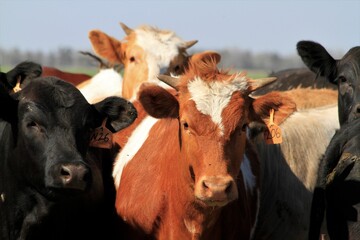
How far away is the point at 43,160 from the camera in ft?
20.9

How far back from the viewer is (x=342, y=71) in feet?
27.7

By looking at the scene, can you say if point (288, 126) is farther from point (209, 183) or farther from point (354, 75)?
point (209, 183)

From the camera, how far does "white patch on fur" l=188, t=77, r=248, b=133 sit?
657 centimetres

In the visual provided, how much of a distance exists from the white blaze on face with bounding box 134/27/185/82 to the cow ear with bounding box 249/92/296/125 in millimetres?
3214

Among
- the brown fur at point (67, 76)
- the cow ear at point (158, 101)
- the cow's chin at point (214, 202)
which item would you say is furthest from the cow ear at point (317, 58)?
the brown fur at point (67, 76)

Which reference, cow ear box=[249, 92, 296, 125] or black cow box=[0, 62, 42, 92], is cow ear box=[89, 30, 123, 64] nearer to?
black cow box=[0, 62, 42, 92]

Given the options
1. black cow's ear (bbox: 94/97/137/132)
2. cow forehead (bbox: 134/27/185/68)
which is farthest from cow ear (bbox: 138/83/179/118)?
cow forehead (bbox: 134/27/185/68)

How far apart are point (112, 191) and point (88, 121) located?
1.09m

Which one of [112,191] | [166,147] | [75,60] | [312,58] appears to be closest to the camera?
[166,147]

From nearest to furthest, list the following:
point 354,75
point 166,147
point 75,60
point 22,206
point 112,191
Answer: point 22,206 → point 166,147 → point 112,191 → point 354,75 → point 75,60

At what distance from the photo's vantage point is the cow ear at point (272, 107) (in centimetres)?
695

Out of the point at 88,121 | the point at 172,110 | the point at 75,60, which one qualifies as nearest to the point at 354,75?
the point at 172,110

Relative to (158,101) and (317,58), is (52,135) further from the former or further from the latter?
(317,58)

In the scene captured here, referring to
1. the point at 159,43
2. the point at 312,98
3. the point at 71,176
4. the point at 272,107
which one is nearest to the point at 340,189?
the point at 272,107
